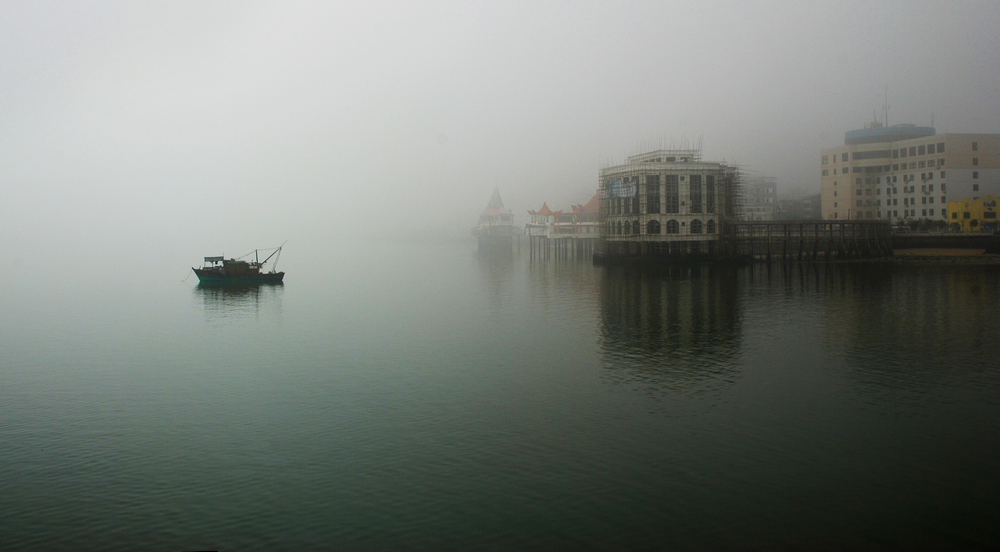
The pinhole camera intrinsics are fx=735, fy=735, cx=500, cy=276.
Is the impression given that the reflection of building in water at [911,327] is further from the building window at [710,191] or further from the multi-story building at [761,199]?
the multi-story building at [761,199]

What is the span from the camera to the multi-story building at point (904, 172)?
3875 inches

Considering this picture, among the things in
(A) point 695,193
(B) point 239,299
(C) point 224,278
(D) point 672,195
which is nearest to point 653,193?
(D) point 672,195

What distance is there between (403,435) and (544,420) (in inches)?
161

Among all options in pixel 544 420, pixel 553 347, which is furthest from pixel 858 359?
pixel 544 420

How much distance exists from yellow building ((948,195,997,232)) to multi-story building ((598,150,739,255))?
33659 millimetres

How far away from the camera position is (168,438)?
20.0 metres

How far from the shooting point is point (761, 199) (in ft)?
547

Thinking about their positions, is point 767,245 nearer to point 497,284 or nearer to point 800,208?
point 497,284

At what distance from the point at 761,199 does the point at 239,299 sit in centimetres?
13749

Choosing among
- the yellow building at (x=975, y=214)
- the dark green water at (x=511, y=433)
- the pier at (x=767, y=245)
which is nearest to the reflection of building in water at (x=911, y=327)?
the dark green water at (x=511, y=433)

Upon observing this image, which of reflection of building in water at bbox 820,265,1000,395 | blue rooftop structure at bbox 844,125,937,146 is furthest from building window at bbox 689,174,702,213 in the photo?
blue rooftop structure at bbox 844,125,937,146

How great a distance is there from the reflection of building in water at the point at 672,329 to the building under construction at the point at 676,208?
66.2 ft

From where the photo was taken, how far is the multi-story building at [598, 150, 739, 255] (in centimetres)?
8506

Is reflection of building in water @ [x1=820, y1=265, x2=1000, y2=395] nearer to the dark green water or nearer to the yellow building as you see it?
the dark green water
